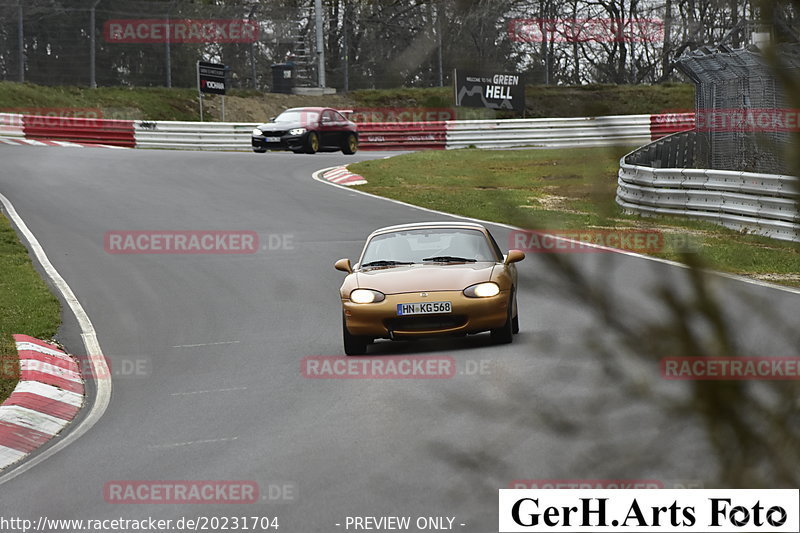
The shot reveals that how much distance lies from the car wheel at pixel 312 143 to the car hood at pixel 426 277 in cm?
2487

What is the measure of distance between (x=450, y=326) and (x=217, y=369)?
228 cm

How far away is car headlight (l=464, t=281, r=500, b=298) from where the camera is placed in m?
11.5

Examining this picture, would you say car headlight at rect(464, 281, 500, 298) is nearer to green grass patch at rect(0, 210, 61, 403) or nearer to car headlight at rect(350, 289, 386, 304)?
car headlight at rect(350, 289, 386, 304)

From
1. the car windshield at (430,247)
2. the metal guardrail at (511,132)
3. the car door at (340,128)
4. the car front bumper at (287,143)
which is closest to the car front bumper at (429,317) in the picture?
the car windshield at (430,247)

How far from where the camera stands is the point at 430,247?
12.8m

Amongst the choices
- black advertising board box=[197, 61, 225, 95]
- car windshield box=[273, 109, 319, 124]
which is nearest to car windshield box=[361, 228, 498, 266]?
car windshield box=[273, 109, 319, 124]

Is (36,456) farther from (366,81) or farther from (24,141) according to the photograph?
(366,81)

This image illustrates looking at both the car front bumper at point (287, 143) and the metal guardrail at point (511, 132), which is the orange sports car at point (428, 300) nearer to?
the car front bumper at point (287, 143)

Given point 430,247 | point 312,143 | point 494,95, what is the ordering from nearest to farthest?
point 430,247
point 312,143
point 494,95

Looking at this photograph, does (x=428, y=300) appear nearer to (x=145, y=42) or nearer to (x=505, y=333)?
(x=505, y=333)

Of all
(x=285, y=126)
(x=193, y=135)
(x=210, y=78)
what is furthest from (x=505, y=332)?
(x=210, y=78)

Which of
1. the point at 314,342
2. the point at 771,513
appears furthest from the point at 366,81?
the point at 771,513

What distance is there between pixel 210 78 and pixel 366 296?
3322cm

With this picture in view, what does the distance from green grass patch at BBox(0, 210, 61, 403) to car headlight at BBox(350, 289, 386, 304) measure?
3.20 metres
